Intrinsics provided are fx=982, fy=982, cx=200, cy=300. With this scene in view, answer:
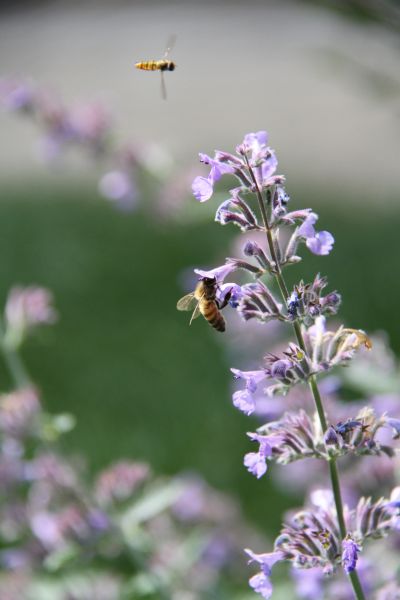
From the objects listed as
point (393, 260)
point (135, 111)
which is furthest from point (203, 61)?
point (393, 260)

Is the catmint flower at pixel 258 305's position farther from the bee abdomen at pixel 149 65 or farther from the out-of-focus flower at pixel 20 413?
the out-of-focus flower at pixel 20 413

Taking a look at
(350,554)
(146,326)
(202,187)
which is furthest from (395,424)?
(146,326)

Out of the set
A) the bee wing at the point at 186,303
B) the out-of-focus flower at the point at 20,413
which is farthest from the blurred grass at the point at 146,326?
the bee wing at the point at 186,303

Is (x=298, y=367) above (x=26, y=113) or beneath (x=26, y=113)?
beneath

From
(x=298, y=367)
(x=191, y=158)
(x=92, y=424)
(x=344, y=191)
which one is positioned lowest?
(x=298, y=367)

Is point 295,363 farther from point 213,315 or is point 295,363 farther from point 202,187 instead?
point 213,315

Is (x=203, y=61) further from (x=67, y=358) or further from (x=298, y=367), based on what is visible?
(x=298, y=367)
